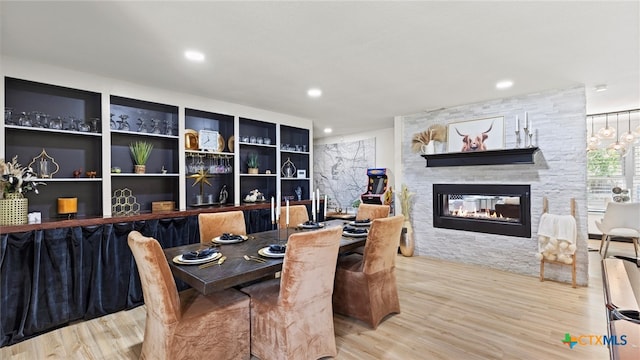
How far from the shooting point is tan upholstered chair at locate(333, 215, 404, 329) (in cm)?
249

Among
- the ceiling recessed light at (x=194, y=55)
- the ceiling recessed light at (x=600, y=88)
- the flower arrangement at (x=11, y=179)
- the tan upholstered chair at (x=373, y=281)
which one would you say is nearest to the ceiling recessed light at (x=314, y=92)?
the ceiling recessed light at (x=194, y=55)

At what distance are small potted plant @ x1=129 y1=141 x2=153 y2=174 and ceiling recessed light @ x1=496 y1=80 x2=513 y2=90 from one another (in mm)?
4205

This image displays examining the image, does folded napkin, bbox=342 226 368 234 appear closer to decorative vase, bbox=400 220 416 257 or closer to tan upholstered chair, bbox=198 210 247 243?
tan upholstered chair, bbox=198 210 247 243

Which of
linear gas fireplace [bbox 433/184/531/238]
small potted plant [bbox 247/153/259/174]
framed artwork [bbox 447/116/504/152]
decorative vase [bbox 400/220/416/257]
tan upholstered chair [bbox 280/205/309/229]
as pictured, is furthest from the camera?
decorative vase [bbox 400/220/416/257]

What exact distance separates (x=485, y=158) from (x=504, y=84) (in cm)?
105

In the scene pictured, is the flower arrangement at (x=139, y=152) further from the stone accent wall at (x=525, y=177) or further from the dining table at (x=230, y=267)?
the stone accent wall at (x=525, y=177)

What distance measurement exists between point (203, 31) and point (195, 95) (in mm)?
1826

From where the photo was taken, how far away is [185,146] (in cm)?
387

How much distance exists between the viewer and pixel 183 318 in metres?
1.80

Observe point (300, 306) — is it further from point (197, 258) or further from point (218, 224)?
point (218, 224)

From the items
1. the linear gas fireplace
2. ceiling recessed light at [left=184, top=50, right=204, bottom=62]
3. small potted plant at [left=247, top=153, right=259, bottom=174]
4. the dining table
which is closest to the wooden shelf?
the linear gas fireplace

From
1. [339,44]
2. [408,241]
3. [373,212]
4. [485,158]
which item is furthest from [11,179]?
[485,158]

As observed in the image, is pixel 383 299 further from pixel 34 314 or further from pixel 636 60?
pixel 636 60

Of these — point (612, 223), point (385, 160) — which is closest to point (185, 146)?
point (385, 160)
